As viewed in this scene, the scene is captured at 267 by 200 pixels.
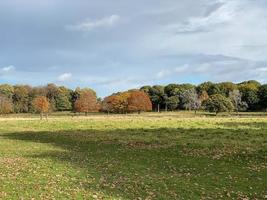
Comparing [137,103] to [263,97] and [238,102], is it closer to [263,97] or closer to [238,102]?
[238,102]

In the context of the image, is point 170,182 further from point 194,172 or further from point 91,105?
point 91,105

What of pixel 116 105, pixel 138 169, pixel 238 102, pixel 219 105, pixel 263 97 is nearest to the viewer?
pixel 138 169

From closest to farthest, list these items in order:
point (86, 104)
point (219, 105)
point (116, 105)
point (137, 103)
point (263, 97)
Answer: point (219, 105), point (86, 104), point (137, 103), point (116, 105), point (263, 97)

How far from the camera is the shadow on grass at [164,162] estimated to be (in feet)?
60.4

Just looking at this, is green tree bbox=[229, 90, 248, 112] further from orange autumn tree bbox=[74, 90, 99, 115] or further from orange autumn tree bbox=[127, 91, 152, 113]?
orange autumn tree bbox=[74, 90, 99, 115]

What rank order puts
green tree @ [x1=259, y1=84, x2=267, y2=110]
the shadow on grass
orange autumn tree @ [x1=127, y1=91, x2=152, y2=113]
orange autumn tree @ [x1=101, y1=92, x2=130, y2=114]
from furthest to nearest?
green tree @ [x1=259, y1=84, x2=267, y2=110], orange autumn tree @ [x1=101, y1=92, x2=130, y2=114], orange autumn tree @ [x1=127, y1=91, x2=152, y2=113], the shadow on grass

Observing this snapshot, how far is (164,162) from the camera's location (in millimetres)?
26484

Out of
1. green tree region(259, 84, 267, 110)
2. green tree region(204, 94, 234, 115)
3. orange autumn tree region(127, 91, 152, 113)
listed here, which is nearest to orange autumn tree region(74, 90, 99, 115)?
orange autumn tree region(127, 91, 152, 113)

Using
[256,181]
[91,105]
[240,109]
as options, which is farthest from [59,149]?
[240,109]

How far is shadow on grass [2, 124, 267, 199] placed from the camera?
18.4 m

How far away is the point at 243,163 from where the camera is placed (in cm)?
2577

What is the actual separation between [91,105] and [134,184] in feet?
490

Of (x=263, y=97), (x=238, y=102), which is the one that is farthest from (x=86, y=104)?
(x=263, y=97)

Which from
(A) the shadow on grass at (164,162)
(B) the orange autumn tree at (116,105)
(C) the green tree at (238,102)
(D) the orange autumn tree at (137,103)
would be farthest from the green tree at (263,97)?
(A) the shadow on grass at (164,162)
